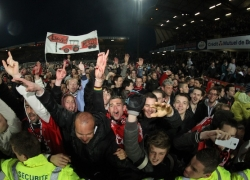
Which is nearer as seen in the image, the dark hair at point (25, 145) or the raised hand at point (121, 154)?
the dark hair at point (25, 145)

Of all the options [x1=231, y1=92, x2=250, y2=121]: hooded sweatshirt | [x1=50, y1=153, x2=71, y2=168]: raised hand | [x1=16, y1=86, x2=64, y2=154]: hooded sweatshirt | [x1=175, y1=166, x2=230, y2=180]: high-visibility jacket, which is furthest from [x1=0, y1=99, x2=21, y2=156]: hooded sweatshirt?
[x1=231, y1=92, x2=250, y2=121]: hooded sweatshirt

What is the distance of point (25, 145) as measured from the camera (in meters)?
2.11

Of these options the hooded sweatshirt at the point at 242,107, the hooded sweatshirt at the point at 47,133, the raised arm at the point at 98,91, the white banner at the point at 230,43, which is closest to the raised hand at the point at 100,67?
the raised arm at the point at 98,91

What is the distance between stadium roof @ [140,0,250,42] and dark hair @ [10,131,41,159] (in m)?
23.5

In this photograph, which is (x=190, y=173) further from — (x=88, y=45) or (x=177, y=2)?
(x=177, y=2)

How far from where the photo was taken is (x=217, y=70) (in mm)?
15797

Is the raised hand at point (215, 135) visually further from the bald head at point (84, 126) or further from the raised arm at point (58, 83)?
the raised arm at point (58, 83)

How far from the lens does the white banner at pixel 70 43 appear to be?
305 inches

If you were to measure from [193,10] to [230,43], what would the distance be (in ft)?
37.6

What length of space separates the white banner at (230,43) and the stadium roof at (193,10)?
15.9 ft

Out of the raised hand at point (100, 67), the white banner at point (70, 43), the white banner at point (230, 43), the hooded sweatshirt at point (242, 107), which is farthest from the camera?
the white banner at point (230, 43)

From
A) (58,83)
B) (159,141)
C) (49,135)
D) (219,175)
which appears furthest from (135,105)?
(58,83)

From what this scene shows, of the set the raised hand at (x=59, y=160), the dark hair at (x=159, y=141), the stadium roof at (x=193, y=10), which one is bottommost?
the raised hand at (x=59, y=160)

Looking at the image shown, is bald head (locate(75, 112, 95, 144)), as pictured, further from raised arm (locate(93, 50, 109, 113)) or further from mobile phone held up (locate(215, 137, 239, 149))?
mobile phone held up (locate(215, 137, 239, 149))
